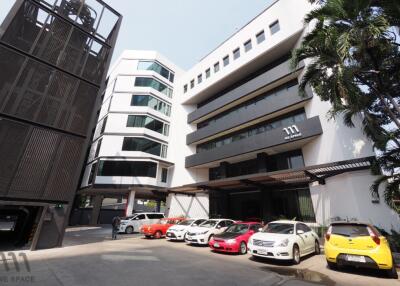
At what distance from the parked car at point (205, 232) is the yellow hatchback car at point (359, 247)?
7.24 meters

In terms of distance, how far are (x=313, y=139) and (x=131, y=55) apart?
27907mm

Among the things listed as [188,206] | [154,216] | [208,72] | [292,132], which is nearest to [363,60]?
[292,132]

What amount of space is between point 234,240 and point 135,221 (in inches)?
542

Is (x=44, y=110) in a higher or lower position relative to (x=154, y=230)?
higher

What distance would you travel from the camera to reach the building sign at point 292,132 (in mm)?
17734

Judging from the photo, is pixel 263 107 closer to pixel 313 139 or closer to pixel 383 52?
pixel 313 139

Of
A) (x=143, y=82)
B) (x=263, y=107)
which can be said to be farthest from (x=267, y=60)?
(x=143, y=82)

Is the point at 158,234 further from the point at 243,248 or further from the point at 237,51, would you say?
the point at 237,51

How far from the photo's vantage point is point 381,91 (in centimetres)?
1167

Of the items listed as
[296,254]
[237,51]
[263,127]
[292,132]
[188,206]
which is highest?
[237,51]

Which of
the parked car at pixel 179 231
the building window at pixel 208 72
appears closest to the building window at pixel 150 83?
the building window at pixel 208 72

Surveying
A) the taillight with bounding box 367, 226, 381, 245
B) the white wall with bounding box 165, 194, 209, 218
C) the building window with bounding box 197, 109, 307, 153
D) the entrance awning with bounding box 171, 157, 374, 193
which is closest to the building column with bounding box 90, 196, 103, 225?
the white wall with bounding box 165, 194, 209, 218

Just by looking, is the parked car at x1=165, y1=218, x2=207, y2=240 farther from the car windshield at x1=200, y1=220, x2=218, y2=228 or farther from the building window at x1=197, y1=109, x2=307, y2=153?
the building window at x1=197, y1=109, x2=307, y2=153

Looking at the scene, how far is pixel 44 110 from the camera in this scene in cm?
1329
